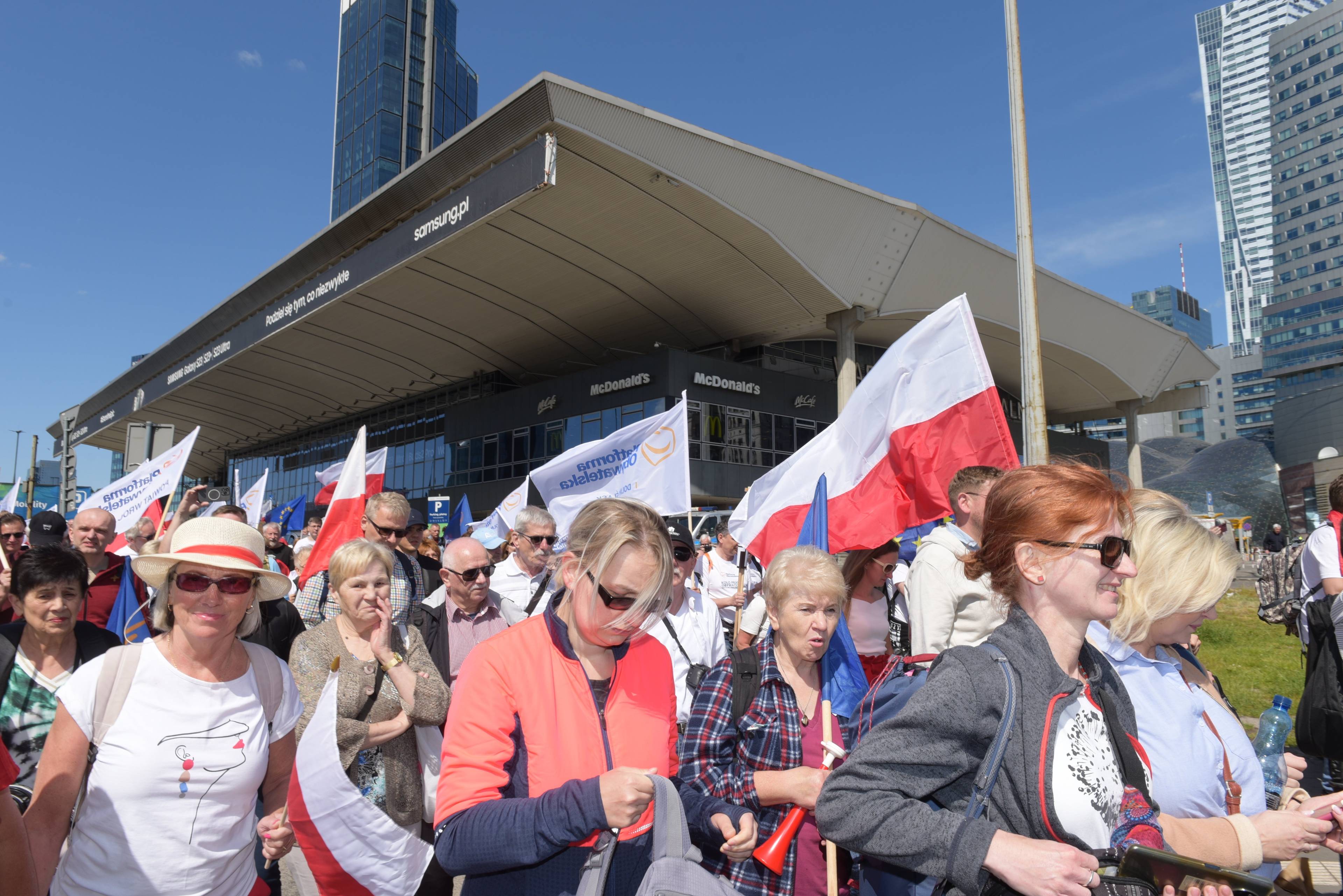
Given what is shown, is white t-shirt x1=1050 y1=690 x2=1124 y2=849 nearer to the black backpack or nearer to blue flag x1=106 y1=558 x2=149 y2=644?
the black backpack

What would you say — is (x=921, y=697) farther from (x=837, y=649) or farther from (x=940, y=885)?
(x=837, y=649)

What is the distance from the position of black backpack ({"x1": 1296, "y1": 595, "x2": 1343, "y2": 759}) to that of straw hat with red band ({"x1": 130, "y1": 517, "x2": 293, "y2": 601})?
5141 mm

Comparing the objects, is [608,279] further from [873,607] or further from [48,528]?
[873,607]

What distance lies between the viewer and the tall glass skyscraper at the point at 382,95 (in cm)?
8550

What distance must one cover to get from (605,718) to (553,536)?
4.04 metres

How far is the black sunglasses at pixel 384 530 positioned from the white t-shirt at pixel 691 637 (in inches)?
72.6

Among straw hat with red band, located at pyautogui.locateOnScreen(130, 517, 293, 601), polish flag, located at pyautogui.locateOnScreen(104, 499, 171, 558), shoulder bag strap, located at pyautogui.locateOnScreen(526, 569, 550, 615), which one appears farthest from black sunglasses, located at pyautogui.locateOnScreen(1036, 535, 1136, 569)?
polish flag, located at pyautogui.locateOnScreen(104, 499, 171, 558)

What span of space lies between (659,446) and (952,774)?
576 cm

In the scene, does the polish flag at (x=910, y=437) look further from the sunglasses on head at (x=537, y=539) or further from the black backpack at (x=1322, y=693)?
the black backpack at (x=1322, y=693)

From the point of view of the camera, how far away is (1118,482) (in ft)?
7.55

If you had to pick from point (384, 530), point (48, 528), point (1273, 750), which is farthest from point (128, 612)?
point (1273, 750)

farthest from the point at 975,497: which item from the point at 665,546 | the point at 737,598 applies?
the point at 737,598

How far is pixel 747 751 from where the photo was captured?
2.94 meters

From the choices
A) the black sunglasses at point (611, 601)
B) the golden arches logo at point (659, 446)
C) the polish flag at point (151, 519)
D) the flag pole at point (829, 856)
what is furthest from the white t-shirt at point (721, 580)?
the black sunglasses at point (611, 601)
